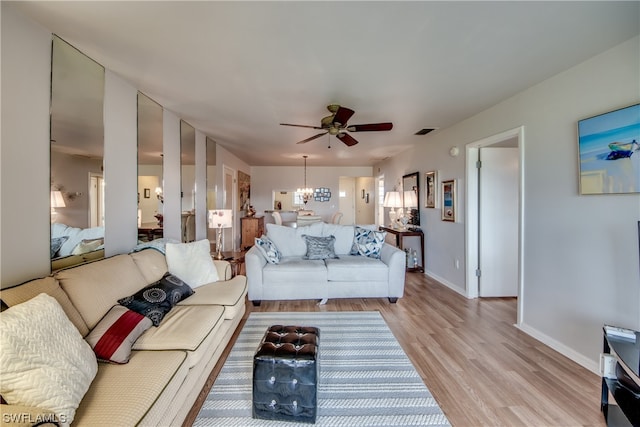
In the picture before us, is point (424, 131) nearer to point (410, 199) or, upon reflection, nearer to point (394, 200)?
point (410, 199)

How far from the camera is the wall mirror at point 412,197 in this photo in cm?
514

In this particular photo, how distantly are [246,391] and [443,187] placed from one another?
12.8ft

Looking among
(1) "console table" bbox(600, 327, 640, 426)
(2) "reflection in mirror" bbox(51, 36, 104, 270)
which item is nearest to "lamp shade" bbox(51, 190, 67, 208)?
(2) "reflection in mirror" bbox(51, 36, 104, 270)

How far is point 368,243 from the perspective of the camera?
3900mm

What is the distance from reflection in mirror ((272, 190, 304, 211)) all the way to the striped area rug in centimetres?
684

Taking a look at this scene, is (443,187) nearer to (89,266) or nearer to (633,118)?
(633,118)

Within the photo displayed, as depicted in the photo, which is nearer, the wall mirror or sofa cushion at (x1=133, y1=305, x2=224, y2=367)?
sofa cushion at (x1=133, y1=305, x2=224, y2=367)

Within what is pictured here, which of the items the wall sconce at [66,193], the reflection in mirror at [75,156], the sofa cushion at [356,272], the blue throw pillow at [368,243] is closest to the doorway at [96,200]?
the reflection in mirror at [75,156]

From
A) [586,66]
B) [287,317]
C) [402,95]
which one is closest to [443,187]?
[402,95]

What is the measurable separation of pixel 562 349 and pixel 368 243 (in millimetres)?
2273

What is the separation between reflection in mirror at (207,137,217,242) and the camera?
196 inches

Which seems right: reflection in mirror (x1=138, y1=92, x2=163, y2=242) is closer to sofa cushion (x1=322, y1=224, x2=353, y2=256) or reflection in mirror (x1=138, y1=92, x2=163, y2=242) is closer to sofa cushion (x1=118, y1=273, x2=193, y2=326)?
sofa cushion (x1=118, y1=273, x2=193, y2=326)

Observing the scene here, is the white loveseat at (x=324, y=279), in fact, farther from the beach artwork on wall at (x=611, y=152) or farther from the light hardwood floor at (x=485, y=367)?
the beach artwork on wall at (x=611, y=152)

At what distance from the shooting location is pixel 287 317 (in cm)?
297
